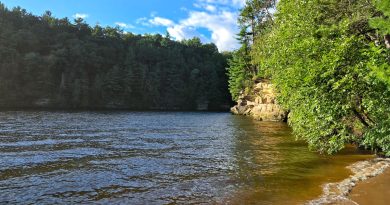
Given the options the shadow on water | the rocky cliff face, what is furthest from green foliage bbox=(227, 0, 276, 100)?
the shadow on water

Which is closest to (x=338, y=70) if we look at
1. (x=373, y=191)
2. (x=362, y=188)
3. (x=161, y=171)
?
(x=362, y=188)

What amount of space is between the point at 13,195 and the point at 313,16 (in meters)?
15.5

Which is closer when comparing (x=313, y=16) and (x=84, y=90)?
(x=313, y=16)

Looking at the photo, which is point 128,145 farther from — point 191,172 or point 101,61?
point 101,61

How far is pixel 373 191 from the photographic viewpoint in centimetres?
1247

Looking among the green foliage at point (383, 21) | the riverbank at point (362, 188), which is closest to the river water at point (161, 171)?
the riverbank at point (362, 188)

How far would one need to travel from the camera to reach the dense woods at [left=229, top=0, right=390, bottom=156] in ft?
46.5

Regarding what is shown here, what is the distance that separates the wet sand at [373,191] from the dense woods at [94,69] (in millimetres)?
81873

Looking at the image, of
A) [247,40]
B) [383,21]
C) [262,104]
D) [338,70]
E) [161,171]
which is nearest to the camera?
[383,21]

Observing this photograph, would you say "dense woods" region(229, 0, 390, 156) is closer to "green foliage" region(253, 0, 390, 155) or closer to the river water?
"green foliage" region(253, 0, 390, 155)

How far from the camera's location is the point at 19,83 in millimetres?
89562

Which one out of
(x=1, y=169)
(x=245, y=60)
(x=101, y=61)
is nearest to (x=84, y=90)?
(x=101, y=61)

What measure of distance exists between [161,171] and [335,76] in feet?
28.8

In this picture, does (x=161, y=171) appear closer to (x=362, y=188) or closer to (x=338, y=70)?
(x=362, y=188)
